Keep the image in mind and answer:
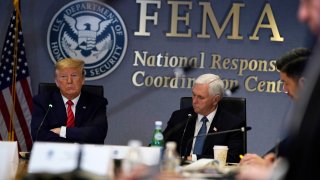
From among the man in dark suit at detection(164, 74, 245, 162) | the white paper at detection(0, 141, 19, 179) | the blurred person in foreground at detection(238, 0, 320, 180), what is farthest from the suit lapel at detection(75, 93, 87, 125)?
the blurred person in foreground at detection(238, 0, 320, 180)

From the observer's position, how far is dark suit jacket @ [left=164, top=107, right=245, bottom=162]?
17.0 ft

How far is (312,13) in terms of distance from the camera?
179 centimetres

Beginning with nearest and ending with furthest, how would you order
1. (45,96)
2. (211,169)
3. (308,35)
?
1. (211,169)
2. (45,96)
3. (308,35)

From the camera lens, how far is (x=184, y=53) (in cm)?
712

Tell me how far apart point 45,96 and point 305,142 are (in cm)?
404

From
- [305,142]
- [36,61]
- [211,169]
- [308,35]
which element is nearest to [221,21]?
[308,35]

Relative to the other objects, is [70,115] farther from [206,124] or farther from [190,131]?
[206,124]

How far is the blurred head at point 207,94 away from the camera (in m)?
5.48

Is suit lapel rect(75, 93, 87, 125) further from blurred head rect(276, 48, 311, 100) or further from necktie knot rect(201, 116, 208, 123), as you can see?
blurred head rect(276, 48, 311, 100)

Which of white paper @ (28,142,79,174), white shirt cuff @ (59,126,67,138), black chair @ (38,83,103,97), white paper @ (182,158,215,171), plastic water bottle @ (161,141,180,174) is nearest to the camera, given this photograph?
white paper @ (28,142,79,174)

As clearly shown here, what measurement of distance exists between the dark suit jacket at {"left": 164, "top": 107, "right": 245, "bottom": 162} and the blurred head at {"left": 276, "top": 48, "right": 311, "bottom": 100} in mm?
1243

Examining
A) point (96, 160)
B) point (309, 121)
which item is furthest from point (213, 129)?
point (309, 121)

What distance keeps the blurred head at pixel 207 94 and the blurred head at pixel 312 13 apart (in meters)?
Answer: 3.65

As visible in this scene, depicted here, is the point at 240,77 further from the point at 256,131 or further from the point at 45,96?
the point at 45,96
